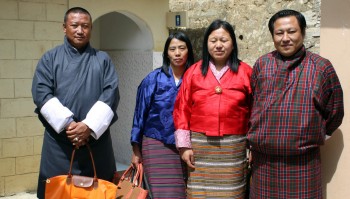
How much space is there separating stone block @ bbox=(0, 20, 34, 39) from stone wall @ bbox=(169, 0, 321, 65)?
8.66 ft

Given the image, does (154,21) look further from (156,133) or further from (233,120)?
(233,120)

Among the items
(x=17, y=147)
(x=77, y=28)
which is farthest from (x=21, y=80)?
(x=77, y=28)

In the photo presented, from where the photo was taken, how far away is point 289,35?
2617mm

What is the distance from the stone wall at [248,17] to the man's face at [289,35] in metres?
1.94

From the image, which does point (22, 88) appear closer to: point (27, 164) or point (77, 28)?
point (27, 164)

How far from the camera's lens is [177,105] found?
3.02m

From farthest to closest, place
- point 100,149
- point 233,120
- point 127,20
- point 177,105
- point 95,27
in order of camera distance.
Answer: point 95,27 < point 127,20 < point 100,149 < point 177,105 < point 233,120

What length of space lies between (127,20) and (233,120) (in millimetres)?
3719

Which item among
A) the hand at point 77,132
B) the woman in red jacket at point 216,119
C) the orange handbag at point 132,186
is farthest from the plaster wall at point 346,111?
the hand at point 77,132

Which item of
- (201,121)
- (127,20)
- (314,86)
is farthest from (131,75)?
(314,86)

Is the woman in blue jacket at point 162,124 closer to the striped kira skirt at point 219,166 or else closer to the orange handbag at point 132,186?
the orange handbag at point 132,186

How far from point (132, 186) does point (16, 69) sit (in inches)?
90.5

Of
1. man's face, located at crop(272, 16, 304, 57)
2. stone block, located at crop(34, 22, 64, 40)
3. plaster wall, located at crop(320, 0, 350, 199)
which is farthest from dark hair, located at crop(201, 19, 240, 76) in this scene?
stone block, located at crop(34, 22, 64, 40)

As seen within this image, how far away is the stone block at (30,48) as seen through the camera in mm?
4691
